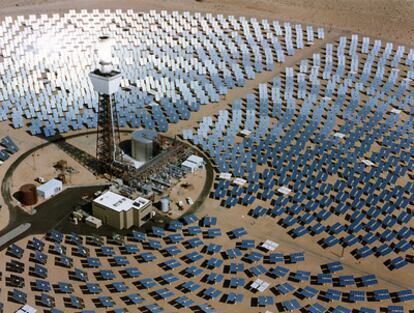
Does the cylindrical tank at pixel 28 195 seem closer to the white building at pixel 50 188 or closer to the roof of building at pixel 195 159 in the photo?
the white building at pixel 50 188

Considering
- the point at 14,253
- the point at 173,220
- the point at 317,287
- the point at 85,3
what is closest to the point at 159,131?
the point at 173,220

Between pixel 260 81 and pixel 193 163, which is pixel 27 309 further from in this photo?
pixel 260 81

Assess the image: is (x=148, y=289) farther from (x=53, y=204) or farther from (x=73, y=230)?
(x=53, y=204)

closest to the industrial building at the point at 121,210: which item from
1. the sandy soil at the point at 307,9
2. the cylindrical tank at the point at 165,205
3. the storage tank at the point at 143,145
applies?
the cylindrical tank at the point at 165,205

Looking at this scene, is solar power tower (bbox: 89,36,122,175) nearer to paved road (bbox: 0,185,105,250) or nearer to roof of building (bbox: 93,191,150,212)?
paved road (bbox: 0,185,105,250)

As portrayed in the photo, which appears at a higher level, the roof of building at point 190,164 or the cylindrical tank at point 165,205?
the roof of building at point 190,164

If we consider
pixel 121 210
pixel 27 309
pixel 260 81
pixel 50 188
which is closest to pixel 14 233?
pixel 50 188
